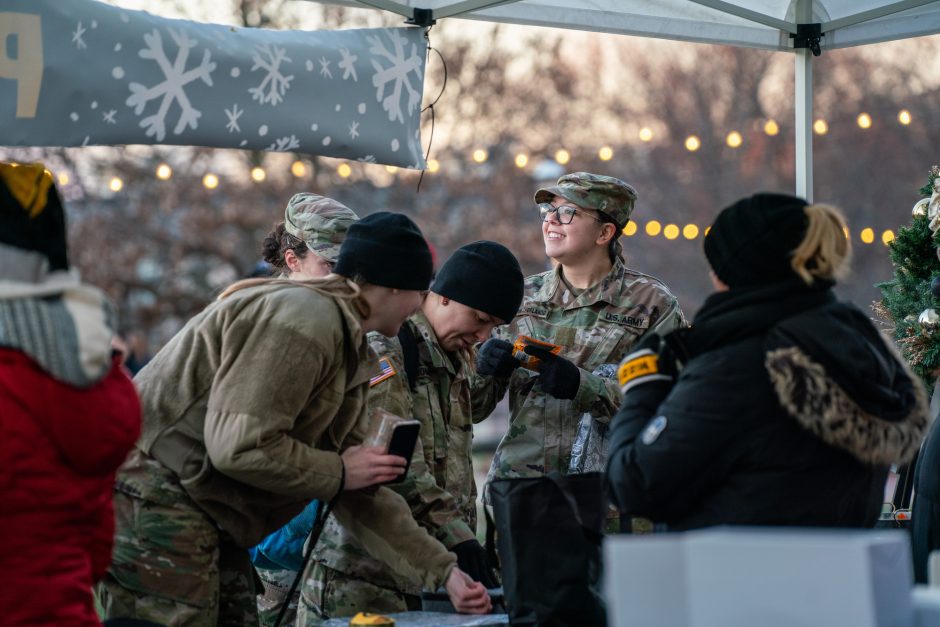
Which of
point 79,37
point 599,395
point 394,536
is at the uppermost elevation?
point 79,37

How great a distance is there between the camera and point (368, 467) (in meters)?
3.25

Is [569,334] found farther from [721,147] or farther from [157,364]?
[721,147]

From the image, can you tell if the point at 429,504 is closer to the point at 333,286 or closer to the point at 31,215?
the point at 333,286

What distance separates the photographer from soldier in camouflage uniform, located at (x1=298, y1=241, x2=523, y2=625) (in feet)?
12.0

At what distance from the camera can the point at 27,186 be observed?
237 centimetres

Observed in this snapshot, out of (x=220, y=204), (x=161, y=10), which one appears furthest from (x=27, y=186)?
(x=220, y=204)

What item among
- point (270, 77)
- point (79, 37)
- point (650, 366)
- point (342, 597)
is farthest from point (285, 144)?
point (650, 366)

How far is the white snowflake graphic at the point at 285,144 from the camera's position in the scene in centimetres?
440

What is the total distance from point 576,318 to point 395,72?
46.1 inches

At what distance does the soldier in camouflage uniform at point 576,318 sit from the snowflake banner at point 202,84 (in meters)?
0.66

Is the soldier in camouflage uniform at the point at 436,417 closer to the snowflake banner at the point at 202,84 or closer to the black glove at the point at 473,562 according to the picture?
Answer: the black glove at the point at 473,562

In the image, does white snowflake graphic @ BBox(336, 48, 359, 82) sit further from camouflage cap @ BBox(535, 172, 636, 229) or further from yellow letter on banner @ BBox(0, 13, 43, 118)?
yellow letter on banner @ BBox(0, 13, 43, 118)

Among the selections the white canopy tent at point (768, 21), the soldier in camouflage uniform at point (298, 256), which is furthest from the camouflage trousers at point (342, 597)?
the white canopy tent at point (768, 21)

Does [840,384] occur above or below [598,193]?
below
